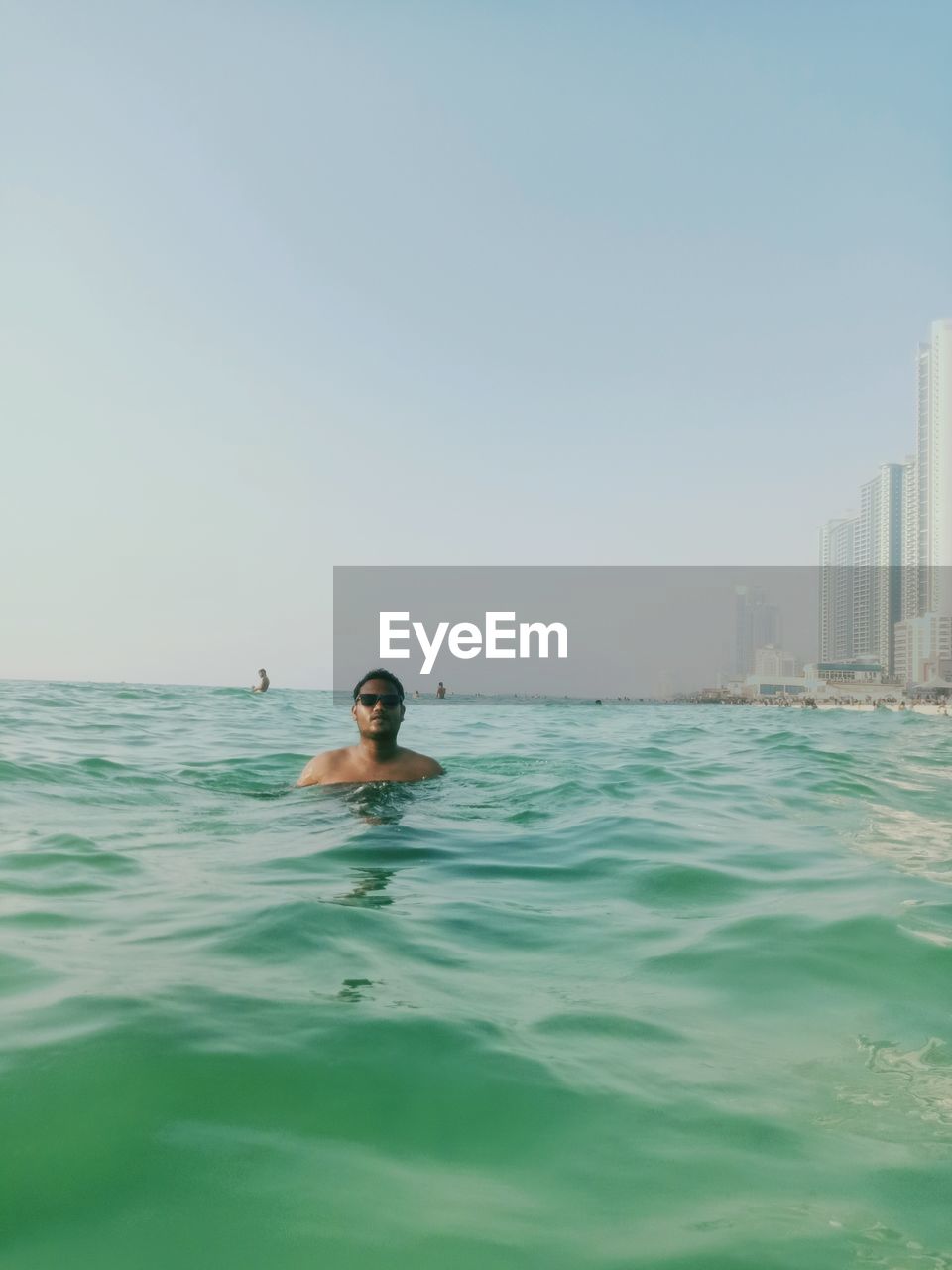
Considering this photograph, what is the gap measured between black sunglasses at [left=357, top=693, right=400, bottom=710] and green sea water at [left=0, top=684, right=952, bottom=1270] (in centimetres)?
168

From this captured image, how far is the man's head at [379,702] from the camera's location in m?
7.27

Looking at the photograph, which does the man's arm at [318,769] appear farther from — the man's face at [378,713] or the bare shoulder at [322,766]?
the man's face at [378,713]

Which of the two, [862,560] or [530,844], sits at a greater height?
[862,560]

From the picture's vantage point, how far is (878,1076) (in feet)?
7.66

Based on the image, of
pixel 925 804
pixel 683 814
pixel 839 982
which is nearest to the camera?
pixel 839 982

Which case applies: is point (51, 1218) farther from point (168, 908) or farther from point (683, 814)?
point (683, 814)

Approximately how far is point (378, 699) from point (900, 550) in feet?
371

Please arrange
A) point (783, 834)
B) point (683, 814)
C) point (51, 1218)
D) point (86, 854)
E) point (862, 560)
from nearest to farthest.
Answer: point (51, 1218) < point (86, 854) < point (783, 834) < point (683, 814) < point (862, 560)

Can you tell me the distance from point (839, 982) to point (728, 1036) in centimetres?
70

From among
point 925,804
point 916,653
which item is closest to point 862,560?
point 916,653

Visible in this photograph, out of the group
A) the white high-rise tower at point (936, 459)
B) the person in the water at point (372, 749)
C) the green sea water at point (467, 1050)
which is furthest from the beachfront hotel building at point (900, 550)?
the green sea water at point (467, 1050)

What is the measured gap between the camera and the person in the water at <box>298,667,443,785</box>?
7305 millimetres

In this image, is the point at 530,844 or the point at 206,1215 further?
the point at 530,844

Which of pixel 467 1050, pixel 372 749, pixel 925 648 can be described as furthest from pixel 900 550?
pixel 467 1050
